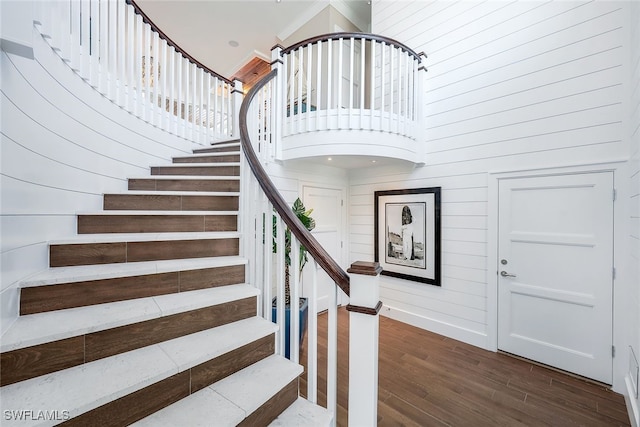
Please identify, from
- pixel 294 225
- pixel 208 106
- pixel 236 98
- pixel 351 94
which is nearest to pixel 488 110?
pixel 351 94

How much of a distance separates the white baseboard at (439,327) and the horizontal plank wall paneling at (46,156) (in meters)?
3.37

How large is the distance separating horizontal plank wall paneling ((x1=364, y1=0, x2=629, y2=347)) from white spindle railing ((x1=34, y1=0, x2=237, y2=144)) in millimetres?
2489

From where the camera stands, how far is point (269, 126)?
10.2 feet

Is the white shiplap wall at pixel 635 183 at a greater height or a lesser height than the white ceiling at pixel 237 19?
lesser

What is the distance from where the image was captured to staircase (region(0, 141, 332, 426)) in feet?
3.10

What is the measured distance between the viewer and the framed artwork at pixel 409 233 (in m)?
3.14

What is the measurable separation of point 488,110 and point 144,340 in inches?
136

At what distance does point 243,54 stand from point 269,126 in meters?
3.44

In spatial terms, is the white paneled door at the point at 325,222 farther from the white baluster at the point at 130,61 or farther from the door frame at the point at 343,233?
the white baluster at the point at 130,61

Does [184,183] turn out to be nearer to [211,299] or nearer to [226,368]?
[211,299]

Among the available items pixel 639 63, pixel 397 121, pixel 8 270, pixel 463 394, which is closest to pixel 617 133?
pixel 639 63

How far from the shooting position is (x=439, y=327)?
10.1ft

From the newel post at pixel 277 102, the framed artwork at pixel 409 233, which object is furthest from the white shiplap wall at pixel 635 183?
the newel post at pixel 277 102

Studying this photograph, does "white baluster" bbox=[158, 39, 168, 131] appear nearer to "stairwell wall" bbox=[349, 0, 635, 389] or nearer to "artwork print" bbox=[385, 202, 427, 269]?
"stairwell wall" bbox=[349, 0, 635, 389]
